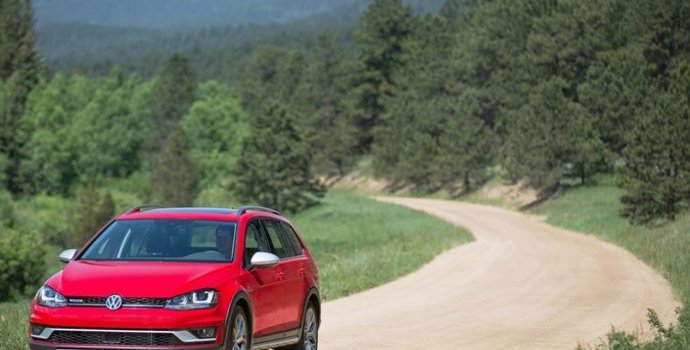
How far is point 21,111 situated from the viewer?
140m

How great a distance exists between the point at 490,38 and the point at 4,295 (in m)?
41.1

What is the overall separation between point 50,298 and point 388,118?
106993 mm

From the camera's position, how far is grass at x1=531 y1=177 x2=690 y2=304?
97.9 ft

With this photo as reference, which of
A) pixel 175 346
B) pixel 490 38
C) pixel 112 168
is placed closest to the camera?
pixel 175 346

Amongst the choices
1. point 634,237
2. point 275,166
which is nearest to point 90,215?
point 275,166

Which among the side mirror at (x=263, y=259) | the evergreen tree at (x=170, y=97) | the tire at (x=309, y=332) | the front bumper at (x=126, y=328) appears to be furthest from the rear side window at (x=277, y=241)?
the evergreen tree at (x=170, y=97)

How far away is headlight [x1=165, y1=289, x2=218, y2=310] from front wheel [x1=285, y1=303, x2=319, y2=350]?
97.1 inches

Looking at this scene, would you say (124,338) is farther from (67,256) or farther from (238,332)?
(67,256)

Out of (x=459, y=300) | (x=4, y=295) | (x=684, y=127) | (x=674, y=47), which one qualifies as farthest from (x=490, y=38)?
(x=459, y=300)

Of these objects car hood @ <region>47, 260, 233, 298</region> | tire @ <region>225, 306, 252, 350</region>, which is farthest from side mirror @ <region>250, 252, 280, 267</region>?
tire @ <region>225, 306, 252, 350</region>

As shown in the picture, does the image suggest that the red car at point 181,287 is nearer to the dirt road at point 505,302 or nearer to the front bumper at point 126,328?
the front bumper at point 126,328

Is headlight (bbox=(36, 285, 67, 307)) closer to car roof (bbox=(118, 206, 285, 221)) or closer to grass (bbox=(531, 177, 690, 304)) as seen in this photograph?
car roof (bbox=(118, 206, 285, 221))

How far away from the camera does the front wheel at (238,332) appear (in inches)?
437

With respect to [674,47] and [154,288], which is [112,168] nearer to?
[674,47]
